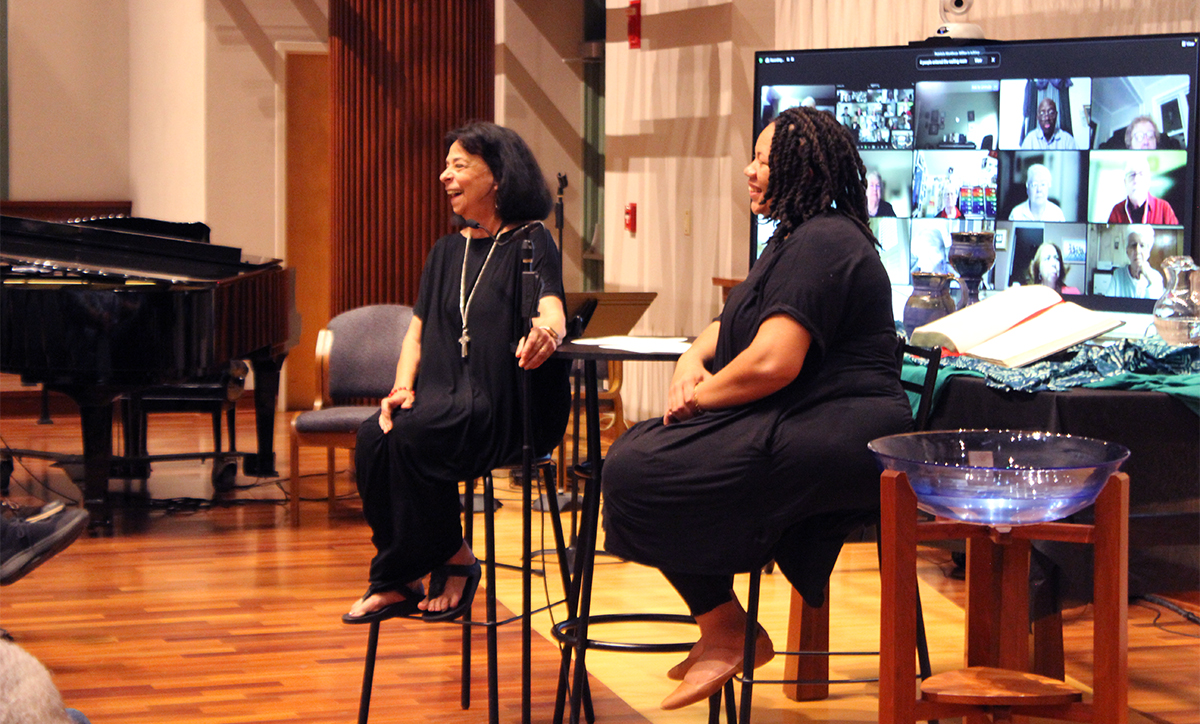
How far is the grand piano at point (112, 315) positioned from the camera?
502cm

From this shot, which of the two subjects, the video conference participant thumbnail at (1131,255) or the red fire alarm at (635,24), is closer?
the video conference participant thumbnail at (1131,255)

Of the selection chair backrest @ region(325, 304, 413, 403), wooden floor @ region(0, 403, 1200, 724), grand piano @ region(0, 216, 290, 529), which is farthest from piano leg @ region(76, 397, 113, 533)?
chair backrest @ region(325, 304, 413, 403)

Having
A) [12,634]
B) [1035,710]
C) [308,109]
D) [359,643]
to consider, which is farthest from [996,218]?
[308,109]

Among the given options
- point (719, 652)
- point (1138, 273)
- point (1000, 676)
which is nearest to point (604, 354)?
point (719, 652)

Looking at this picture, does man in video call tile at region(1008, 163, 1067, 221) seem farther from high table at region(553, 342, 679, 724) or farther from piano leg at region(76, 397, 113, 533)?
piano leg at region(76, 397, 113, 533)

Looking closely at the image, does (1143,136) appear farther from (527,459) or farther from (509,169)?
(527,459)

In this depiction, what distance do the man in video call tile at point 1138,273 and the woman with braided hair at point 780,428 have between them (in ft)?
8.54

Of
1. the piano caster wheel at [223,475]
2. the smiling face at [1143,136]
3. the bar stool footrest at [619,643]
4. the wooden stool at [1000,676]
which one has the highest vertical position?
the smiling face at [1143,136]

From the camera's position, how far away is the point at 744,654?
2.52 meters

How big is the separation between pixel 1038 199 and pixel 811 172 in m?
2.78

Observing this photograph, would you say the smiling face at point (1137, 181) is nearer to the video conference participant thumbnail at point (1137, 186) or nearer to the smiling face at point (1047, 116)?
the video conference participant thumbnail at point (1137, 186)

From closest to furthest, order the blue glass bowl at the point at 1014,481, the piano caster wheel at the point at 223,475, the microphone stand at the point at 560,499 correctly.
Result: the blue glass bowl at the point at 1014,481, the microphone stand at the point at 560,499, the piano caster wheel at the point at 223,475

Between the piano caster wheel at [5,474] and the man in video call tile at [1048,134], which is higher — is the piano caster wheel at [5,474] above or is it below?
below

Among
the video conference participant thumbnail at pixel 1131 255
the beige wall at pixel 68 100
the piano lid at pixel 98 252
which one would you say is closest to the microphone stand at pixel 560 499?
the piano lid at pixel 98 252
